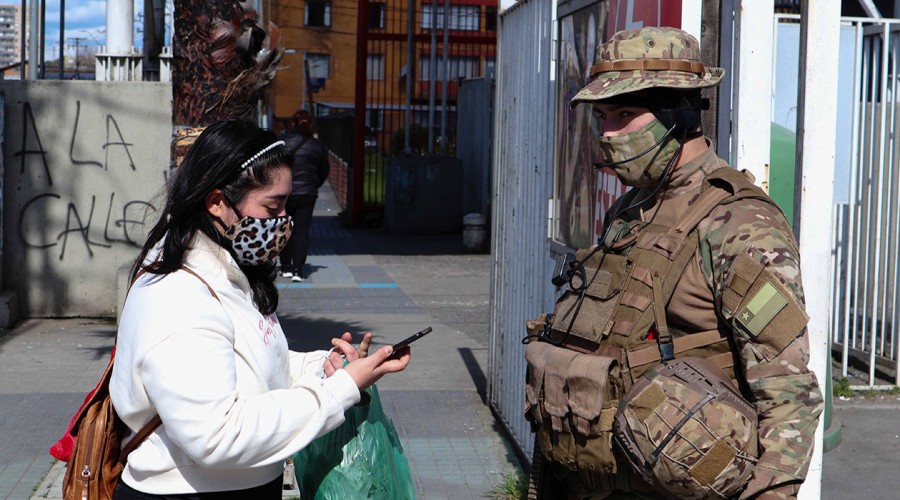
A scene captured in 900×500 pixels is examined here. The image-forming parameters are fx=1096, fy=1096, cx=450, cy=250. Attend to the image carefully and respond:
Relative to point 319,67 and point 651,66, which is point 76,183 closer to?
point 651,66

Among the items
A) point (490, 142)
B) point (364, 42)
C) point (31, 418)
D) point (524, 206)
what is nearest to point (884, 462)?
point (524, 206)

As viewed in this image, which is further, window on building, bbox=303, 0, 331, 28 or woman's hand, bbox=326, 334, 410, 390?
window on building, bbox=303, 0, 331, 28

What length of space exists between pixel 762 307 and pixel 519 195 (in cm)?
388

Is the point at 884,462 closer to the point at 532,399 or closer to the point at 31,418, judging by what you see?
the point at 532,399

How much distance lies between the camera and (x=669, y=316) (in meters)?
2.50

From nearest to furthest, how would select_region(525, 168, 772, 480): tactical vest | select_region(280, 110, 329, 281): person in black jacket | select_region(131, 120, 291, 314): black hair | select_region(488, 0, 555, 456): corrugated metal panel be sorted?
select_region(525, 168, 772, 480): tactical vest, select_region(131, 120, 291, 314): black hair, select_region(488, 0, 555, 456): corrugated metal panel, select_region(280, 110, 329, 281): person in black jacket

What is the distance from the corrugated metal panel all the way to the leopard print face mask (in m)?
2.63

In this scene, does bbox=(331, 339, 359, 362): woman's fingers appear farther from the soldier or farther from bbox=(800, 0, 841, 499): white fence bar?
bbox=(800, 0, 841, 499): white fence bar

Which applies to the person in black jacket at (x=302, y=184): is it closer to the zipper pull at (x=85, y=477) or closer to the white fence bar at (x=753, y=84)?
the white fence bar at (x=753, y=84)

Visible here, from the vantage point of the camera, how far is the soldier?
2.32 meters

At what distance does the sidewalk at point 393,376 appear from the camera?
A: 578 centimetres

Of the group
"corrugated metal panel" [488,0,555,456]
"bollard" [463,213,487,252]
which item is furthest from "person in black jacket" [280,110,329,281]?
"corrugated metal panel" [488,0,555,456]

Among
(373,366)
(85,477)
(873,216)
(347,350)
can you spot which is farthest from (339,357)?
(873,216)

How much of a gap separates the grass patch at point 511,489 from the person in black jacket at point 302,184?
24.0 ft
